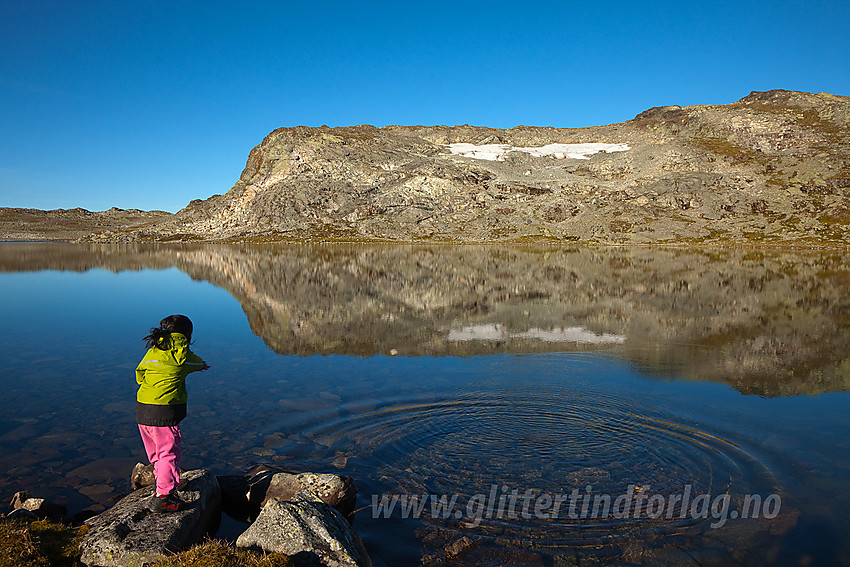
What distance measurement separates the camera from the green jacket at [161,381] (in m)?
9.48

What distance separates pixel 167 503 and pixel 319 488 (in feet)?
8.44

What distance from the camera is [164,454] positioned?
9.56 m

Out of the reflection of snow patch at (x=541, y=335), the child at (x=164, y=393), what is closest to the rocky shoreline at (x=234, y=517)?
the child at (x=164, y=393)

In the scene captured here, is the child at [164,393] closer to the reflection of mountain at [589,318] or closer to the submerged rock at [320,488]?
the submerged rock at [320,488]

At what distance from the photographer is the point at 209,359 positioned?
2319 cm

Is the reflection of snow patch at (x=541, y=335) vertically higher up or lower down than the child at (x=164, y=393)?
lower down

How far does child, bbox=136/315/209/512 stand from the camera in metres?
9.45

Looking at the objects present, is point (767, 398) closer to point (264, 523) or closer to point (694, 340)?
point (694, 340)

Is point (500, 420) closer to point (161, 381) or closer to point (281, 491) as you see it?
point (281, 491)

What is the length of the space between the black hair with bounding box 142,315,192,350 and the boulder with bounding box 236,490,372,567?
3261 millimetres

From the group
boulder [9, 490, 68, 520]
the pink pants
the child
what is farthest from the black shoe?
boulder [9, 490, 68, 520]

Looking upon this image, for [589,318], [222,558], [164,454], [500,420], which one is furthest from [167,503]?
[589,318]

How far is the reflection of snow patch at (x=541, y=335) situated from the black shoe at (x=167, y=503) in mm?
18781

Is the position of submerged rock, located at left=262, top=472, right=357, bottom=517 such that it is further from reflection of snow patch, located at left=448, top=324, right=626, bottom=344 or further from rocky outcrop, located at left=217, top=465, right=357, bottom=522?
reflection of snow patch, located at left=448, top=324, right=626, bottom=344
